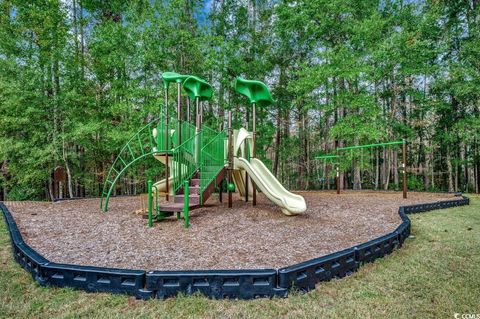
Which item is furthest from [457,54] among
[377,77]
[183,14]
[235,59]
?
[183,14]

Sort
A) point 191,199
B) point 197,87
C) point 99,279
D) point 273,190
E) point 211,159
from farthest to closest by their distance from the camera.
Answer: point 197,87 → point 211,159 → point 273,190 → point 191,199 → point 99,279

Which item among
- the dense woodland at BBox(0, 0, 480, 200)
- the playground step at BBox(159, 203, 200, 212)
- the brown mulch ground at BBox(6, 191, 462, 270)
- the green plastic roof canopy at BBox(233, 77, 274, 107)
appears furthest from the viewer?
the dense woodland at BBox(0, 0, 480, 200)

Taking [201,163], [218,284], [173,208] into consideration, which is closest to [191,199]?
[173,208]

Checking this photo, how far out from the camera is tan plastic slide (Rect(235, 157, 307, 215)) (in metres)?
Answer: 5.37

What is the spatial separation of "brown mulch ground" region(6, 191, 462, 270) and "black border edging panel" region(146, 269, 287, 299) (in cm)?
55

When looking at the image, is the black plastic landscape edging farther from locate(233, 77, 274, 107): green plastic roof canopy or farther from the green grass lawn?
locate(233, 77, 274, 107): green plastic roof canopy

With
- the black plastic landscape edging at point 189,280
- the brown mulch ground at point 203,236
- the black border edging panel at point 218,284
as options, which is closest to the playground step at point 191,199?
the brown mulch ground at point 203,236

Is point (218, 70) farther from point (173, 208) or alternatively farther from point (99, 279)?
point (99, 279)

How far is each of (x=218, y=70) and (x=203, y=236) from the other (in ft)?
35.4

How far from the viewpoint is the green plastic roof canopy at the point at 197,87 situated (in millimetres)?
6754

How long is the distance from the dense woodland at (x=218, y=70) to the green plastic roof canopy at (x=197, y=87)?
14.2 feet

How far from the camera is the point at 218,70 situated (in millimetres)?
13234

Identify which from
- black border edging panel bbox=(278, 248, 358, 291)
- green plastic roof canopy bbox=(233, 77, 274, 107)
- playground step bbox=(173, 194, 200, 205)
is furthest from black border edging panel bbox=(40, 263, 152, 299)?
green plastic roof canopy bbox=(233, 77, 274, 107)

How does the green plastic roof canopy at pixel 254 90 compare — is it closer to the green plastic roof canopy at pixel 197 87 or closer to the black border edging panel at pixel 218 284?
the green plastic roof canopy at pixel 197 87
